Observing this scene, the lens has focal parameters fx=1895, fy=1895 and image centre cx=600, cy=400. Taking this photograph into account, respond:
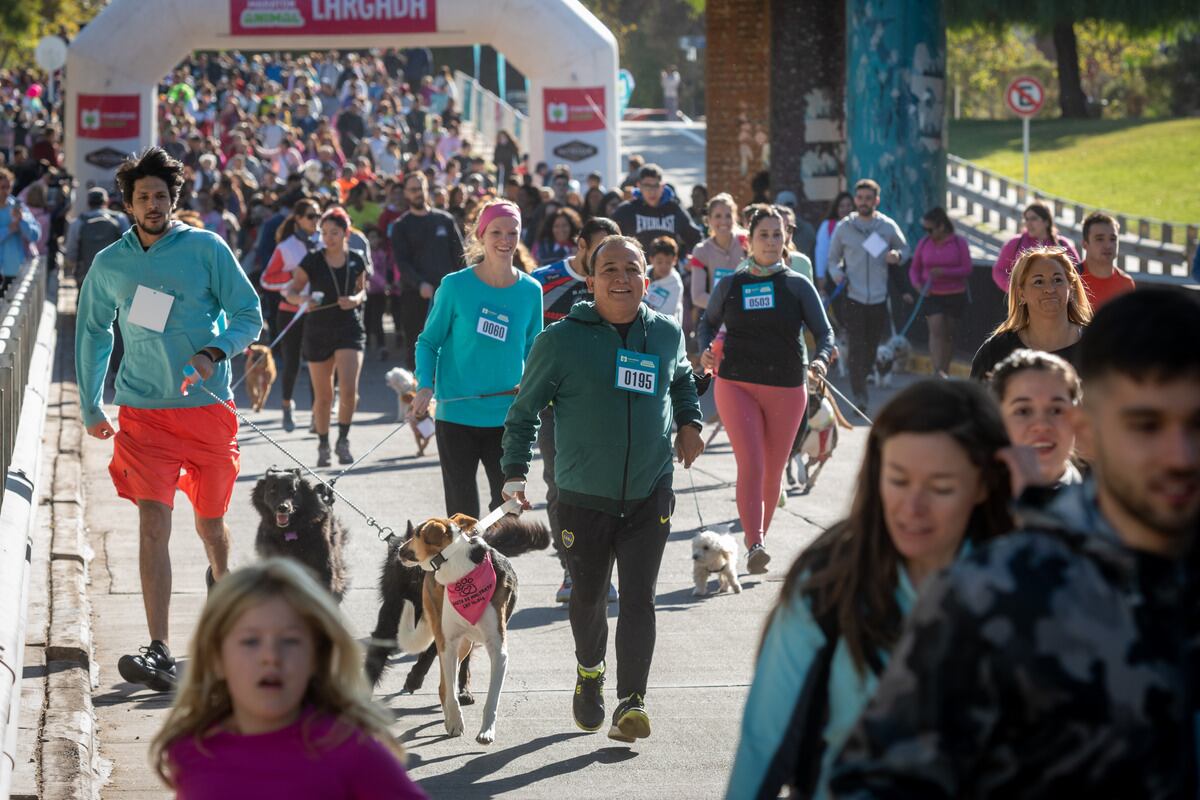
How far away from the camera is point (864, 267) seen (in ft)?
51.3

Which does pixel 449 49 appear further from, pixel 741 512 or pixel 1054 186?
pixel 741 512

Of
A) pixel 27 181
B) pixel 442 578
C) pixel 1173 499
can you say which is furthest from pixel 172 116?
pixel 1173 499

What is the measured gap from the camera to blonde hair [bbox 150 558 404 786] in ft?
10.3

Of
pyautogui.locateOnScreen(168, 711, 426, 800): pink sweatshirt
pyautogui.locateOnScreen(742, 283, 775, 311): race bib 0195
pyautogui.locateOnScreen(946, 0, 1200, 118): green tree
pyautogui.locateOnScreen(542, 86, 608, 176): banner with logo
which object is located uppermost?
pyautogui.locateOnScreen(946, 0, 1200, 118): green tree

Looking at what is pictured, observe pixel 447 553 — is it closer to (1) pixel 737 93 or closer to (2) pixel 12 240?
(2) pixel 12 240

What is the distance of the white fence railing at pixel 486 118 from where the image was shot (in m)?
44.7

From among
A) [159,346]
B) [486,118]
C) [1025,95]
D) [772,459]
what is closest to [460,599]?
[159,346]

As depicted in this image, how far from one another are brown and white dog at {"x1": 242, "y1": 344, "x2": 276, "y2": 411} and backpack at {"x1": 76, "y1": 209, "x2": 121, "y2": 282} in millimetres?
3037

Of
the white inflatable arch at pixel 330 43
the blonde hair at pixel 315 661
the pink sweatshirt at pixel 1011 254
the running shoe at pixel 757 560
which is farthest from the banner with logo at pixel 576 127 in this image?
the blonde hair at pixel 315 661

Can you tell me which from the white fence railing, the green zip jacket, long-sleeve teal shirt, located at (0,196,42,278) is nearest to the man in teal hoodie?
the green zip jacket

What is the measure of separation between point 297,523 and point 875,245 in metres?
8.45

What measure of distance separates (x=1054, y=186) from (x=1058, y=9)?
493 cm

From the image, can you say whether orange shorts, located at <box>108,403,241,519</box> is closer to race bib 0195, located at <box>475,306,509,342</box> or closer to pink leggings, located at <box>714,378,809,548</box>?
race bib 0195, located at <box>475,306,509,342</box>

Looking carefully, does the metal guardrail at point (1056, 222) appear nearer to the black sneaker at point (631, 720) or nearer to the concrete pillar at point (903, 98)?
the concrete pillar at point (903, 98)
